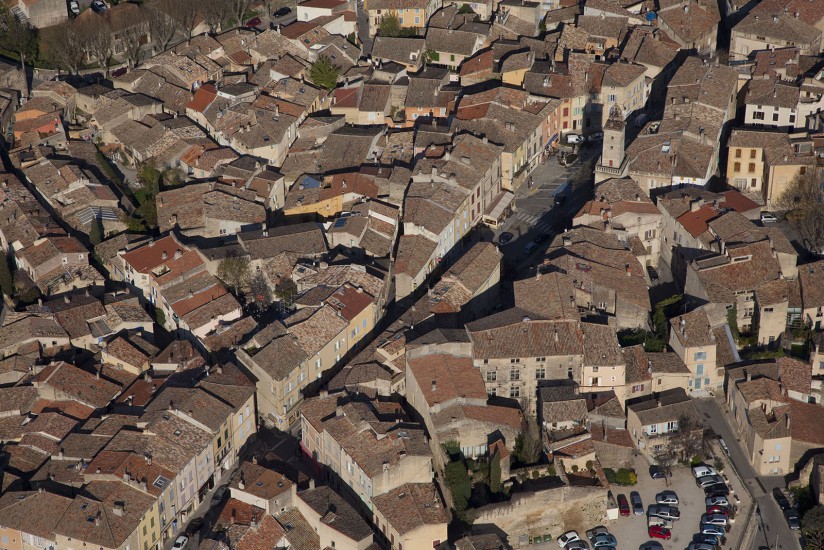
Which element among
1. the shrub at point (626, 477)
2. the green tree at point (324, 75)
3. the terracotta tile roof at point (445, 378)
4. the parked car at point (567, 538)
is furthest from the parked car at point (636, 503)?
the green tree at point (324, 75)

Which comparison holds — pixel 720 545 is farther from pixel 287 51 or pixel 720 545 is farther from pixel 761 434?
pixel 287 51

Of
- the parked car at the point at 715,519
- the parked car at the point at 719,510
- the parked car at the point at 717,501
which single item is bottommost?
the parked car at the point at 715,519

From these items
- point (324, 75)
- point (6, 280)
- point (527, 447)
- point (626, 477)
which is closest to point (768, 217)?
point (626, 477)

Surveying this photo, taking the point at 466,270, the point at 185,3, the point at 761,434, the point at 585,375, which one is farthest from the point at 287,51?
the point at 761,434

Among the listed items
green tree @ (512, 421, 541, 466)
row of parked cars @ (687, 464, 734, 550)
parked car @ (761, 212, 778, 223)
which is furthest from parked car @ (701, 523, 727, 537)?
parked car @ (761, 212, 778, 223)

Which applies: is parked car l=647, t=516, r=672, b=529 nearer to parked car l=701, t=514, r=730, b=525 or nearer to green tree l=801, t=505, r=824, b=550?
parked car l=701, t=514, r=730, b=525

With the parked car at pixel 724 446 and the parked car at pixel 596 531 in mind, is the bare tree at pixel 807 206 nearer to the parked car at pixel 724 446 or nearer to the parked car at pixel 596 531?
the parked car at pixel 724 446
